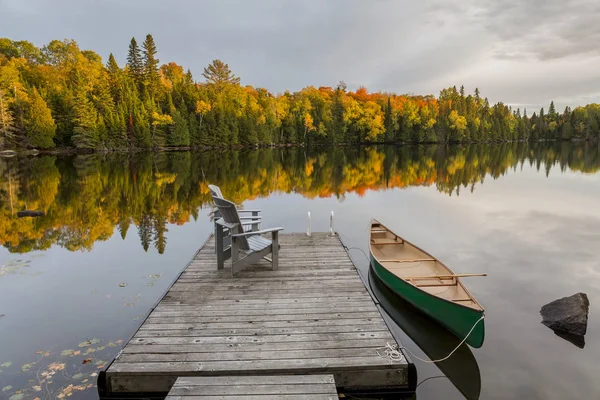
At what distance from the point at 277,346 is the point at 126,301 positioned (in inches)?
A: 182

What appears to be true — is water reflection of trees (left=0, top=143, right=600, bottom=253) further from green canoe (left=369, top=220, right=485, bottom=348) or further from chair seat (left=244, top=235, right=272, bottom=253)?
green canoe (left=369, top=220, right=485, bottom=348)

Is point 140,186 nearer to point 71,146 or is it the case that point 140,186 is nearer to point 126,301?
point 126,301

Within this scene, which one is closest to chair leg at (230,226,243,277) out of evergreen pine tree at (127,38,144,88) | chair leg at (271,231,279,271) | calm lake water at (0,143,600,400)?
chair leg at (271,231,279,271)

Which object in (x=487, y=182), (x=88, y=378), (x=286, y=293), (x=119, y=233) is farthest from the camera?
(x=487, y=182)

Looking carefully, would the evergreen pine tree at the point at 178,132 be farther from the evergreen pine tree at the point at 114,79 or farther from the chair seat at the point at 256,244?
the chair seat at the point at 256,244

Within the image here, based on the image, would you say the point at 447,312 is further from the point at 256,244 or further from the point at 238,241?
the point at 238,241

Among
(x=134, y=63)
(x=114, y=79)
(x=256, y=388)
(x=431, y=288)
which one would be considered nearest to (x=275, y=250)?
(x=431, y=288)

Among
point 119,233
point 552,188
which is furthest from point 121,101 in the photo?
point 552,188

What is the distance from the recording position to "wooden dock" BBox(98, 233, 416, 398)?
13.4 ft

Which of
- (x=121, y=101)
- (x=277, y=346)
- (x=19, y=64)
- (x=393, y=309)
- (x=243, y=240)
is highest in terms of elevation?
(x=19, y=64)

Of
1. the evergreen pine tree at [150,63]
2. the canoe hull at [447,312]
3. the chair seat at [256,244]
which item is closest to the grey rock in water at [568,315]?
the canoe hull at [447,312]

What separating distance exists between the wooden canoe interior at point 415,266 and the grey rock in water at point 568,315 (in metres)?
1.97

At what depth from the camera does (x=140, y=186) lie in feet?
76.3

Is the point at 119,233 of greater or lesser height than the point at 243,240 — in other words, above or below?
below
